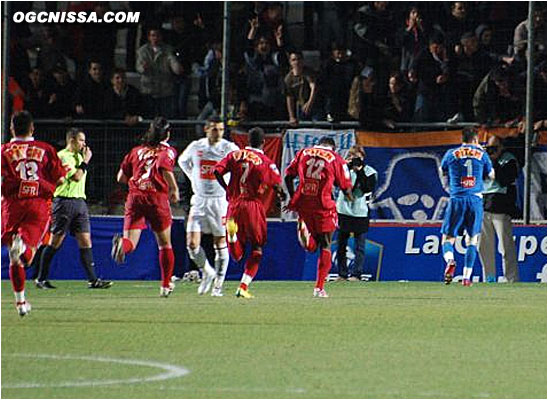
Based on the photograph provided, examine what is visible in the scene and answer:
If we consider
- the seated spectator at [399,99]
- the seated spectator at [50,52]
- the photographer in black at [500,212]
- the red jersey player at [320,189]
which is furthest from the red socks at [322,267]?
the seated spectator at [50,52]

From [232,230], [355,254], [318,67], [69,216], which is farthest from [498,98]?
[69,216]

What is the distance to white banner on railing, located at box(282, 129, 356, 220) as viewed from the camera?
21.1 meters

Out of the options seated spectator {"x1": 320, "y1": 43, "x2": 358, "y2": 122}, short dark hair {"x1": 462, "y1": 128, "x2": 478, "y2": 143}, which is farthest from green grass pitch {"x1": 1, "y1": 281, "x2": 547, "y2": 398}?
seated spectator {"x1": 320, "y1": 43, "x2": 358, "y2": 122}

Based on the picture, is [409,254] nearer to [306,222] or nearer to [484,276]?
[484,276]

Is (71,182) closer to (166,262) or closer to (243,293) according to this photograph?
(166,262)

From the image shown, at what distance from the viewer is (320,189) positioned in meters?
18.1

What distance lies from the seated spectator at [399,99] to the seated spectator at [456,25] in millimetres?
911

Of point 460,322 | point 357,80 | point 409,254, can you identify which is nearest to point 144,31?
point 357,80

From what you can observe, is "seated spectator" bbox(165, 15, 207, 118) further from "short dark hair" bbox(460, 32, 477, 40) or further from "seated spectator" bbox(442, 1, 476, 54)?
"short dark hair" bbox(460, 32, 477, 40)

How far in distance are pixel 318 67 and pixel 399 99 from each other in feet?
5.76

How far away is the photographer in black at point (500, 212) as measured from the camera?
2108cm

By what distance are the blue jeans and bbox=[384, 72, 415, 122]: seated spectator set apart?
70.2 inches

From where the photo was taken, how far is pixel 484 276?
21.9 m

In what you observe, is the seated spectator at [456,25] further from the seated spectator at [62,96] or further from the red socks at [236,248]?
the red socks at [236,248]
